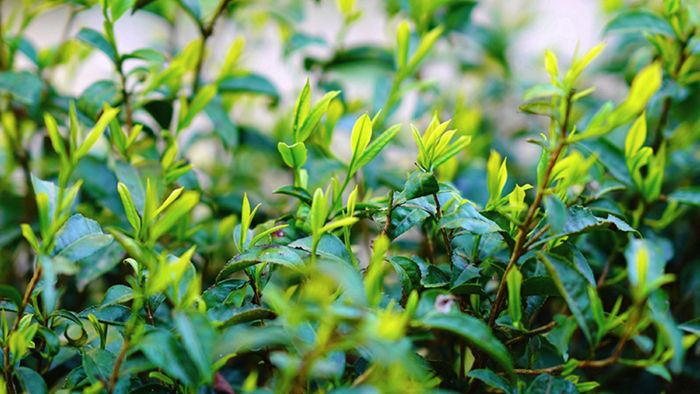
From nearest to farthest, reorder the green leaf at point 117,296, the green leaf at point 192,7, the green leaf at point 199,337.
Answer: the green leaf at point 199,337 → the green leaf at point 117,296 → the green leaf at point 192,7

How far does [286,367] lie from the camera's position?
293 mm

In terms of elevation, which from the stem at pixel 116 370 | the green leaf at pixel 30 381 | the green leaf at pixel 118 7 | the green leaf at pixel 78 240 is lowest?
the green leaf at pixel 30 381

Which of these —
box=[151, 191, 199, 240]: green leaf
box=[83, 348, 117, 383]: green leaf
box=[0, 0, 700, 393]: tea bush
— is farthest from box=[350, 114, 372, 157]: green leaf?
box=[83, 348, 117, 383]: green leaf

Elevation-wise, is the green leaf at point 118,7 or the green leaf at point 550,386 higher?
the green leaf at point 118,7

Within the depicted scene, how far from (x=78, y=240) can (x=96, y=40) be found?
0.85 ft

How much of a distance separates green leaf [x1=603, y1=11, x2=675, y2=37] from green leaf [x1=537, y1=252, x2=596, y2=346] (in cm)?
33

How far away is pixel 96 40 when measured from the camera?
0.56 m

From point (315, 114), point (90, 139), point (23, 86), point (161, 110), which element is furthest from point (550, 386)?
point (23, 86)

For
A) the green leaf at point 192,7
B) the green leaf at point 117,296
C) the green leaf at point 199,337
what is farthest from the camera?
the green leaf at point 192,7

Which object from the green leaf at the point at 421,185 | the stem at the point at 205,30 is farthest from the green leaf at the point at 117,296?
the stem at the point at 205,30

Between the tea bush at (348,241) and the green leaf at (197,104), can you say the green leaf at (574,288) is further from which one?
the green leaf at (197,104)

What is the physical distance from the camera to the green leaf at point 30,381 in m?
0.38

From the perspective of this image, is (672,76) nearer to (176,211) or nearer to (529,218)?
(529,218)

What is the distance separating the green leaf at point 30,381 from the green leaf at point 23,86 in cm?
33
